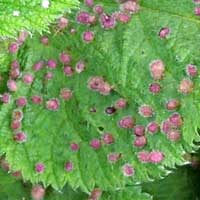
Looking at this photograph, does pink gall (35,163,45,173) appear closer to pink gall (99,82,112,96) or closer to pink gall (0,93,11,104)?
pink gall (0,93,11,104)

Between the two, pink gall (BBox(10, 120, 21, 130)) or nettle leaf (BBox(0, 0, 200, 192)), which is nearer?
nettle leaf (BBox(0, 0, 200, 192))

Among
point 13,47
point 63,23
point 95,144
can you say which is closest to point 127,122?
point 95,144

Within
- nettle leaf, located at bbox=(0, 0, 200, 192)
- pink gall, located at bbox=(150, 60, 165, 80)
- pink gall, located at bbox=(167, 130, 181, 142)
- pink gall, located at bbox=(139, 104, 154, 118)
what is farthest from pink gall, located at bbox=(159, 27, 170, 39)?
pink gall, located at bbox=(167, 130, 181, 142)

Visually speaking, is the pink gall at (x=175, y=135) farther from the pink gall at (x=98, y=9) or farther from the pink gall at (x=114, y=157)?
the pink gall at (x=98, y=9)

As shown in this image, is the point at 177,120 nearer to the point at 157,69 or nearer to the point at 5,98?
the point at 157,69

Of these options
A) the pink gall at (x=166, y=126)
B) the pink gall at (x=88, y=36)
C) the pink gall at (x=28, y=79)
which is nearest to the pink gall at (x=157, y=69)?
the pink gall at (x=166, y=126)
